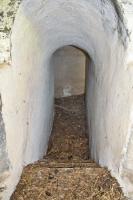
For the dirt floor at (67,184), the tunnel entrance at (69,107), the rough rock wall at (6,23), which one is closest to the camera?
the rough rock wall at (6,23)

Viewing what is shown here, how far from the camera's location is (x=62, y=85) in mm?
6156

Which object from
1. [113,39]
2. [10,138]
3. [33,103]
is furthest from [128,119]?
[33,103]

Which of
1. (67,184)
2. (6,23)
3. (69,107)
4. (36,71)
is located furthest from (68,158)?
(6,23)

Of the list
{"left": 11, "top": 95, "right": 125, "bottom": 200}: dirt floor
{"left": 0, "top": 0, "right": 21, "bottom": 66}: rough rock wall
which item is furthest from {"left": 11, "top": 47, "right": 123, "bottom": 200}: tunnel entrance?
→ {"left": 0, "top": 0, "right": 21, "bottom": 66}: rough rock wall

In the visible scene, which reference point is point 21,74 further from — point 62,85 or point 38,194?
point 62,85

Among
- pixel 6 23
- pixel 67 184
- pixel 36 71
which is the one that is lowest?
pixel 67 184

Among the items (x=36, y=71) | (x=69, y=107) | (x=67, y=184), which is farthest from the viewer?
(x=69, y=107)

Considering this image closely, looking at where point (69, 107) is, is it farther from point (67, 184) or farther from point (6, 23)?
point (6, 23)

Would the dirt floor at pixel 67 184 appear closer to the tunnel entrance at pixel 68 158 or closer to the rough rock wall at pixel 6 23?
the tunnel entrance at pixel 68 158

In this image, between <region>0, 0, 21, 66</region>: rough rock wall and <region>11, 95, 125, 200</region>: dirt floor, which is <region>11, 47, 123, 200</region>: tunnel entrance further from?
<region>0, 0, 21, 66</region>: rough rock wall

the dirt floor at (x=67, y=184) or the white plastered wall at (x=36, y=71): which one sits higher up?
the white plastered wall at (x=36, y=71)

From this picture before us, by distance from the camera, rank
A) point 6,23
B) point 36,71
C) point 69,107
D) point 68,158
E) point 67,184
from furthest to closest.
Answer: point 69,107 → point 68,158 → point 36,71 → point 67,184 → point 6,23

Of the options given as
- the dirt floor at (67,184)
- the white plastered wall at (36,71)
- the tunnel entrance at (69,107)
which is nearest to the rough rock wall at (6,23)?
the white plastered wall at (36,71)

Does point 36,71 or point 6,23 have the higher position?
point 6,23
